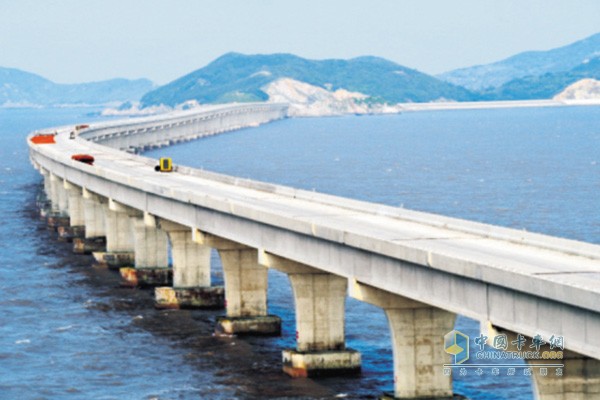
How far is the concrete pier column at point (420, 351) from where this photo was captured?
4975cm

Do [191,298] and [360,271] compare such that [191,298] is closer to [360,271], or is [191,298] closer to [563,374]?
[360,271]

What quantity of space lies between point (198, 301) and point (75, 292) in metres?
13.5

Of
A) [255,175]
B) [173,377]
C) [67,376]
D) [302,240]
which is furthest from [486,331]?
[255,175]

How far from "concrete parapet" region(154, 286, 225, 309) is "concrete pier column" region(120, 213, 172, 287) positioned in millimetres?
8970

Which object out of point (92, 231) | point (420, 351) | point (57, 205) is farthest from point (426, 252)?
point (57, 205)

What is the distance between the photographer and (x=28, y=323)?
259 feet

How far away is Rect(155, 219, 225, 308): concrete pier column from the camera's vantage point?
80312mm

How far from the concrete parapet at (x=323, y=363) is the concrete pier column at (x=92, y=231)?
5417 cm

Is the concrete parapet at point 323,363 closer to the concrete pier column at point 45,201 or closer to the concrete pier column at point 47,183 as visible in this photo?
the concrete pier column at point 45,201

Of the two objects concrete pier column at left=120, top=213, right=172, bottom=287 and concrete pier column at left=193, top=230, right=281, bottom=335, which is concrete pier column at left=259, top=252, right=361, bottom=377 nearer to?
concrete pier column at left=193, top=230, right=281, bottom=335

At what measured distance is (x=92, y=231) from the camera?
113 metres

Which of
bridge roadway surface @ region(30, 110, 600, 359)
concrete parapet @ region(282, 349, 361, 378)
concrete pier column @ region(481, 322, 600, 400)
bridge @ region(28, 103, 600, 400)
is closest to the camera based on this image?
bridge roadway surface @ region(30, 110, 600, 359)

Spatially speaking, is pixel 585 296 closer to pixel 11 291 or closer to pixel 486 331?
pixel 486 331

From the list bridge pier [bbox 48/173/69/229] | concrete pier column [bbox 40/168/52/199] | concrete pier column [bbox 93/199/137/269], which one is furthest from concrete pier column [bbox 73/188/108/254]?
concrete pier column [bbox 40/168/52/199]
